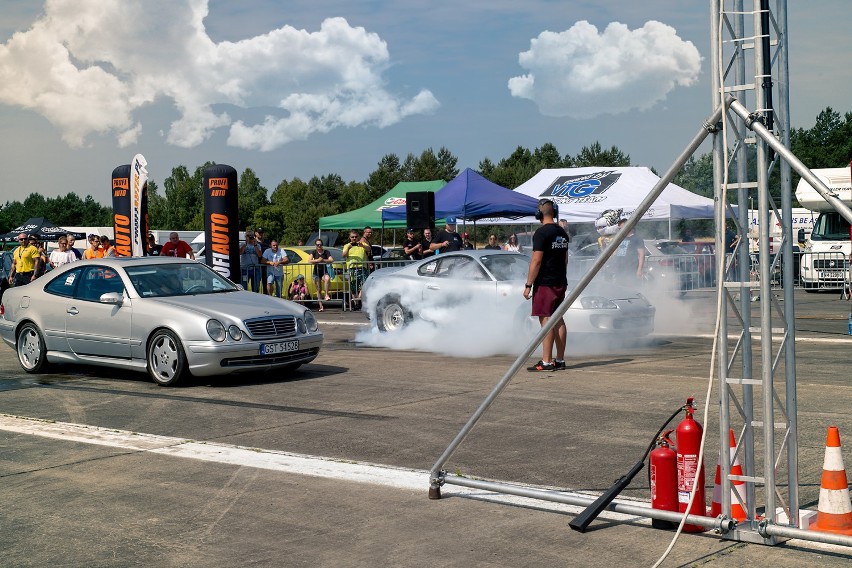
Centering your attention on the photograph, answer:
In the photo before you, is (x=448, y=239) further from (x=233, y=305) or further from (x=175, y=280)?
(x=233, y=305)

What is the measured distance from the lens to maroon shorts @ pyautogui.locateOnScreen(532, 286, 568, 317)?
36.6ft

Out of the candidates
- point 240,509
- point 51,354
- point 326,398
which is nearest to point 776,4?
point 240,509

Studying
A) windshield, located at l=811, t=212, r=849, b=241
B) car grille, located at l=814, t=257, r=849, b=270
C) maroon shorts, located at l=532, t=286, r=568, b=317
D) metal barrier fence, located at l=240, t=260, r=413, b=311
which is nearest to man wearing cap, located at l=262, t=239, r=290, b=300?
metal barrier fence, located at l=240, t=260, r=413, b=311

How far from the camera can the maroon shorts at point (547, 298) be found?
11.1 metres

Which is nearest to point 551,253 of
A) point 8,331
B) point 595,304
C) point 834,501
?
point 595,304

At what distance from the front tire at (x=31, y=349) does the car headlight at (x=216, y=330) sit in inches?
113

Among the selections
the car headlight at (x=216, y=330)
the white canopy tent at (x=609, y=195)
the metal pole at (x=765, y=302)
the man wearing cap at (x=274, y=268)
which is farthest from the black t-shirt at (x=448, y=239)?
the metal pole at (x=765, y=302)

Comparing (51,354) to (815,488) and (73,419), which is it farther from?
(815,488)

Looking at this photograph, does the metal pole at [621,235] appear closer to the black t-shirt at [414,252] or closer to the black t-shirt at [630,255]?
the black t-shirt at [630,255]

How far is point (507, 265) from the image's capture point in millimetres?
13867

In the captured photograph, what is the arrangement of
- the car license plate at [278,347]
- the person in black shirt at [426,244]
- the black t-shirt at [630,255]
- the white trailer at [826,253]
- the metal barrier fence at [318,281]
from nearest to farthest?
the car license plate at [278,347] → the black t-shirt at [630,255] → the person in black shirt at [426,244] → the metal barrier fence at [318,281] → the white trailer at [826,253]

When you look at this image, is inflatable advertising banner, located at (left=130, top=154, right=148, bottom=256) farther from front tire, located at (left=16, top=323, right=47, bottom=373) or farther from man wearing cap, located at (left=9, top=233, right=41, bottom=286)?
front tire, located at (left=16, top=323, right=47, bottom=373)

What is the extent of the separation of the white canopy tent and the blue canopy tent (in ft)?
7.18

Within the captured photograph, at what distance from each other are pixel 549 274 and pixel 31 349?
6.72 meters
